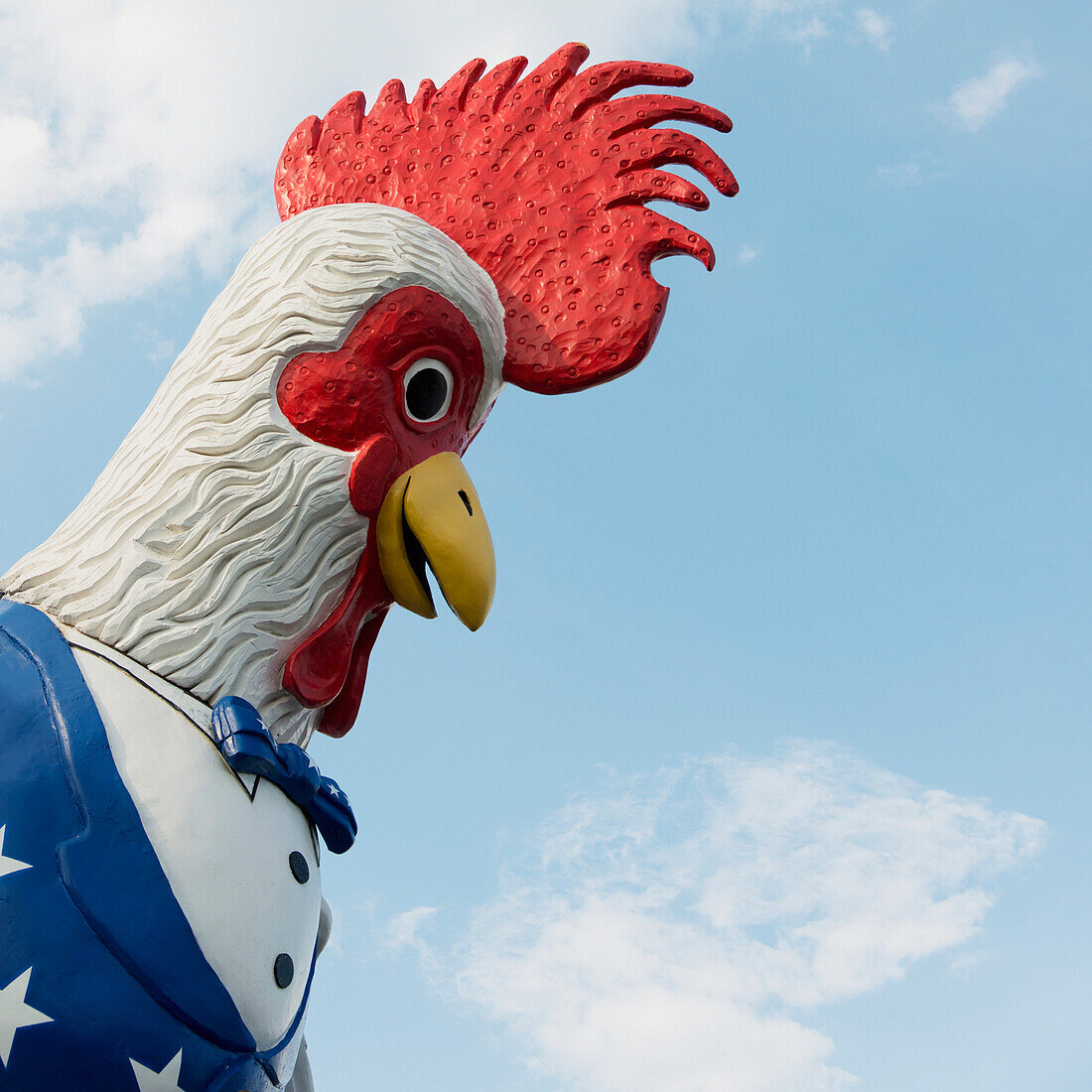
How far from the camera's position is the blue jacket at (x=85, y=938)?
80.7 inches

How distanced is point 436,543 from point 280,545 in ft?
1.02

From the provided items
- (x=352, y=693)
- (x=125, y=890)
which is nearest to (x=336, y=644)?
(x=352, y=693)

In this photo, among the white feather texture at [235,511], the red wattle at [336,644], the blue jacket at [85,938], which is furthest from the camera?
the red wattle at [336,644]

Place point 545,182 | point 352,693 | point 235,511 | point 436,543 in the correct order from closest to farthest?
point 235,511
point 436,543
point 352,693
point 545,182

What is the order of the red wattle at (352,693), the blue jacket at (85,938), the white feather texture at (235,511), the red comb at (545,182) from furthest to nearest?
1. the red comb at (545,182)
2. the red wattle at (352,693)
3. the white feather texture at (235,511)
4. the blue jacket at (85,938)

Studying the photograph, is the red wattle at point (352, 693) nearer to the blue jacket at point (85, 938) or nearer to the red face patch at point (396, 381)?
the red face patch at point (396, 381)

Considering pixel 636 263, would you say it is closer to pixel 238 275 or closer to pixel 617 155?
pixel 617 155

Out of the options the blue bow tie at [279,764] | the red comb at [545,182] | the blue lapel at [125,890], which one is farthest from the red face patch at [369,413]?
the blue lapel at [125,890]

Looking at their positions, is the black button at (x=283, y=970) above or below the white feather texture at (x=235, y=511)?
below

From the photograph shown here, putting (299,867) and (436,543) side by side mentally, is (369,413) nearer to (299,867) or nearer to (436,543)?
(436,543)

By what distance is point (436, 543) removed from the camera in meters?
2.71

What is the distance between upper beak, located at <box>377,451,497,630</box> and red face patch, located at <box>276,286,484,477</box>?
81mm

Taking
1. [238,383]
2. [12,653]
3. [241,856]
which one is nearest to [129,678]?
[12,653]

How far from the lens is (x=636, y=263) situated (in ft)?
10.5
